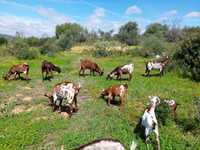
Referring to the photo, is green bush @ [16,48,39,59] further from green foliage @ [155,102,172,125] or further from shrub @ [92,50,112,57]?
green foliage @ [155,102,172,125]

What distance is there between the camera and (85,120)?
15.6 metres

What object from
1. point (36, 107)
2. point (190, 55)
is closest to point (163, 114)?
point (36, 107)

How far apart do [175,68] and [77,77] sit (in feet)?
26.9

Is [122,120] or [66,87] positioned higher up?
[66,87]

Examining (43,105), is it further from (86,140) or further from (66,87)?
(86,140)

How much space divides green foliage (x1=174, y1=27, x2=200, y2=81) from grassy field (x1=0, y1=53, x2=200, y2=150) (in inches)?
206

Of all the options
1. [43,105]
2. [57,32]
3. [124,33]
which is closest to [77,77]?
[43,105]

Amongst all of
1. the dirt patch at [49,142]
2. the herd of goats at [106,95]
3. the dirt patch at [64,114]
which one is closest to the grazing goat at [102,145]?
the herd of goats at [106,95]

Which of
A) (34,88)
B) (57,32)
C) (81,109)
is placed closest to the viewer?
(81,109)

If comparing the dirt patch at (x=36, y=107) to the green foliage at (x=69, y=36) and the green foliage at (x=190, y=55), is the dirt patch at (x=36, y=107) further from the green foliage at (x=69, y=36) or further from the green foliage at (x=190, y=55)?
the green foliage at (x=69, y=36)

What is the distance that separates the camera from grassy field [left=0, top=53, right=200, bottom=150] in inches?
543

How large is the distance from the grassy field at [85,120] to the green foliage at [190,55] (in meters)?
5.22

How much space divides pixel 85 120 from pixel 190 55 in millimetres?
16552

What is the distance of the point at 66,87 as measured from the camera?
54.7ft
